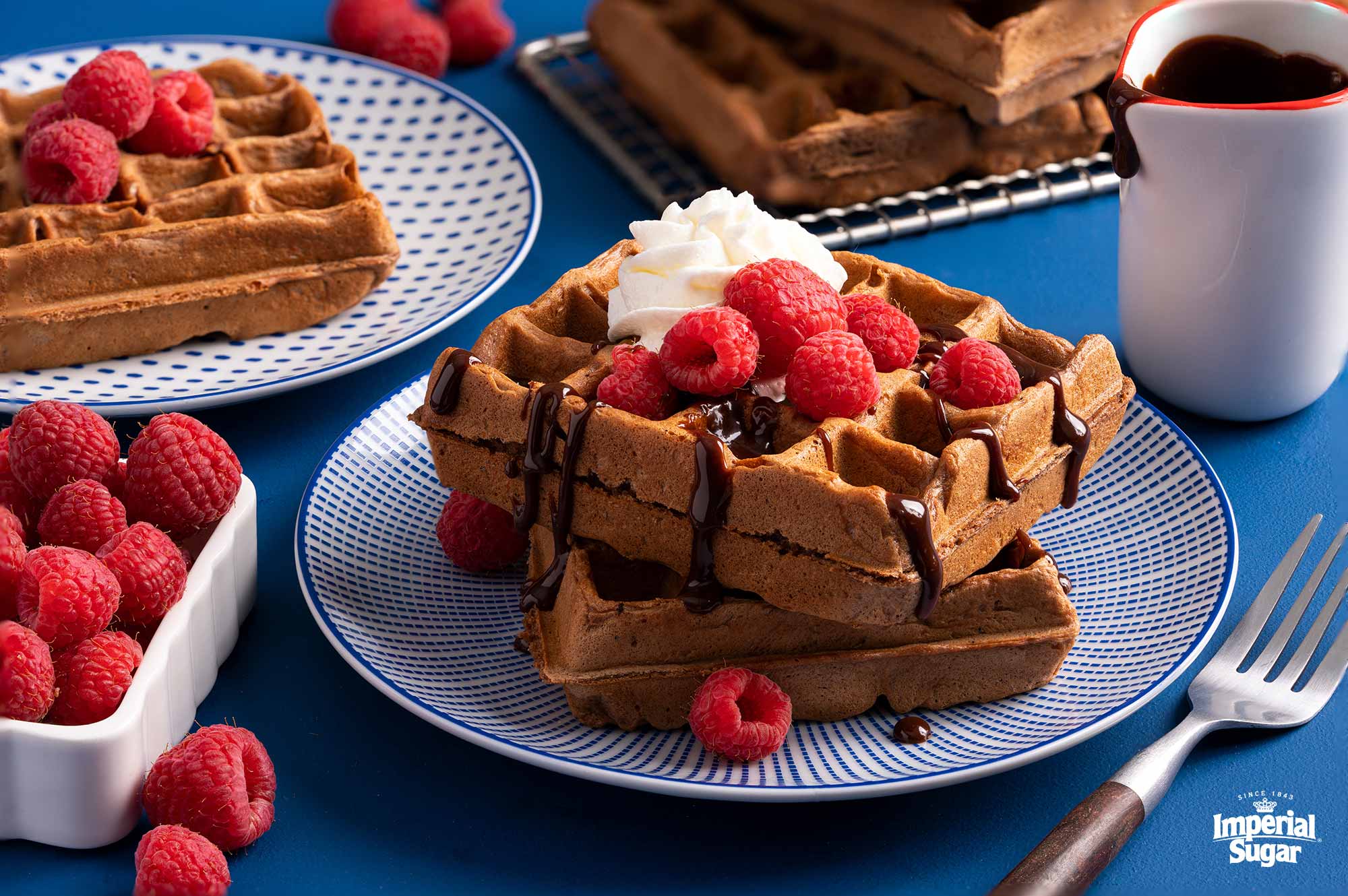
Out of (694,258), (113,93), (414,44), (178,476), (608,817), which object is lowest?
(608,817)

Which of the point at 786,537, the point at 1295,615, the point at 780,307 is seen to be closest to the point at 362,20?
the point at 780,307

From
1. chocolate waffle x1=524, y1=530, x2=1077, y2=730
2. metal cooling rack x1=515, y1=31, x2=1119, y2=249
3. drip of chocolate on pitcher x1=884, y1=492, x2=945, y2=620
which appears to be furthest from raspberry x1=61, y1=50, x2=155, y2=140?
drip of chocolate on pitcher x1=884, y1=492, x2=945, y2=620

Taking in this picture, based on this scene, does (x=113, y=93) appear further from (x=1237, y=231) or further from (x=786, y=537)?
(x=1237, y=231)

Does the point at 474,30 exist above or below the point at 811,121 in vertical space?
below

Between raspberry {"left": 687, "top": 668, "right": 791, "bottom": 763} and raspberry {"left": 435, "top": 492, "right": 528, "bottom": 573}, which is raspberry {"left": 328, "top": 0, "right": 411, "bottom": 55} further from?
raspberry {"left": 687, "top": 668, "right": 791, "bottom": 763}

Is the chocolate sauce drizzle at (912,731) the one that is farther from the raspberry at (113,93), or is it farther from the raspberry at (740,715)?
the raspberry at (113,93)

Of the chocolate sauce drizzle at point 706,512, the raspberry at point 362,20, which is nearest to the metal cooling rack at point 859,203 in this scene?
the raspberry at point 362,20
